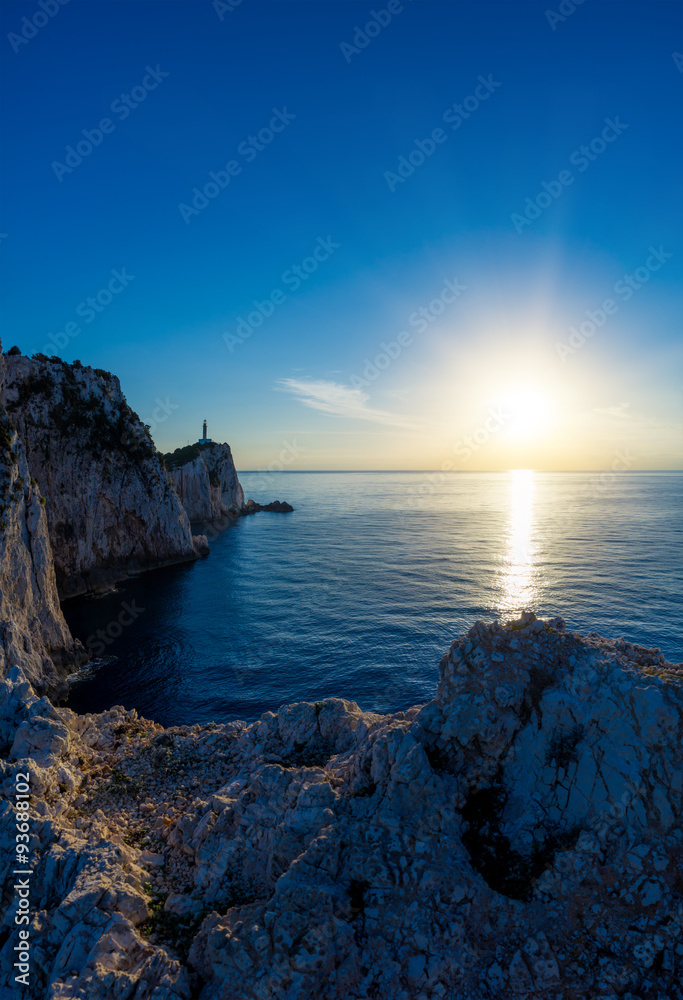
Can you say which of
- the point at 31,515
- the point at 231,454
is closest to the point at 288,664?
the point at 31,515

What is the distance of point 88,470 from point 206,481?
5535cm

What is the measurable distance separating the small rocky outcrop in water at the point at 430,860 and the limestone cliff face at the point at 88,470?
142 feet

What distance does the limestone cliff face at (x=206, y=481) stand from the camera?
10488 centimetres

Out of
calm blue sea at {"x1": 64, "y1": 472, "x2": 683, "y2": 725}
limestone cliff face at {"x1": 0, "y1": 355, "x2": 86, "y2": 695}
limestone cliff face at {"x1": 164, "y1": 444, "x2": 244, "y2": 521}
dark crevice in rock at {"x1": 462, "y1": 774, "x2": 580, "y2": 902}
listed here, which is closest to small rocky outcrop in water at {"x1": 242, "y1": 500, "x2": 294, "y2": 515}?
limestone cliff face at {"x1": 164, "y1": 444, "x2": 244, "y2": 521}

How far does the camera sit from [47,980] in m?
11.0

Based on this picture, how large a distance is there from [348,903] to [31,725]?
15603 millimetres

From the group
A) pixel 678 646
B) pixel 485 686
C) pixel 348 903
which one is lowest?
pixel 678 646

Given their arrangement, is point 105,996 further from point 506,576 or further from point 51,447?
point 506,576

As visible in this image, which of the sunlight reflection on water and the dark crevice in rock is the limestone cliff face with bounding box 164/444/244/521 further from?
the dark crevice in rock
